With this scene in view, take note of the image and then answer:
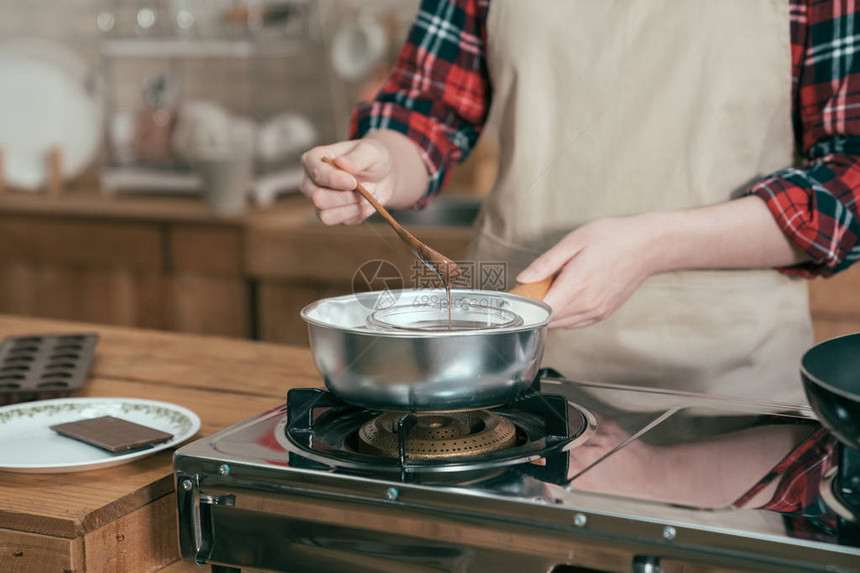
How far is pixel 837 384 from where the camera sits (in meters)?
0.77

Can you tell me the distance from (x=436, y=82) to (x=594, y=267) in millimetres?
535

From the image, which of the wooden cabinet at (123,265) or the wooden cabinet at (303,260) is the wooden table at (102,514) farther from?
the wooden cabinet at (123,265)

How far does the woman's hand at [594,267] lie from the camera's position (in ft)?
3.18

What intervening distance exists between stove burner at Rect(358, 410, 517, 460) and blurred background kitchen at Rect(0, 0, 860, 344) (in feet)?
5.28

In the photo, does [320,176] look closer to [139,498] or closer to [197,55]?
[139,498]

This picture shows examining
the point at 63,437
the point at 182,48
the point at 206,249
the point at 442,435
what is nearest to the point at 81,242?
A: the point at 206,249

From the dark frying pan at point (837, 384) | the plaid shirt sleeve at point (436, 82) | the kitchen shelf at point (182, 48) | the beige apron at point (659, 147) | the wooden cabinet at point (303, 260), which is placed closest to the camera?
the dark frying pan at point (837, 384)

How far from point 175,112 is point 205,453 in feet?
7.39

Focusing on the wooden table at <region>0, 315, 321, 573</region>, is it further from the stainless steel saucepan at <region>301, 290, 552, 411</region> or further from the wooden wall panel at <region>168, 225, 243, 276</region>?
the wooden wall panel at <region>168, 225, 243, 276</region>

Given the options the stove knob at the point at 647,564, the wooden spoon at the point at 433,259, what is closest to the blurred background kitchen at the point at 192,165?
the wooden spoon at the point at 433,259

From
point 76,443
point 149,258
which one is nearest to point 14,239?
point 149,258

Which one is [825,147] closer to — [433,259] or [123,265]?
[433,259]

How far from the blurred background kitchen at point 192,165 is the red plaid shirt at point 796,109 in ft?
3.40

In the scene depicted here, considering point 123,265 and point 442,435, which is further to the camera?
point 123,265
